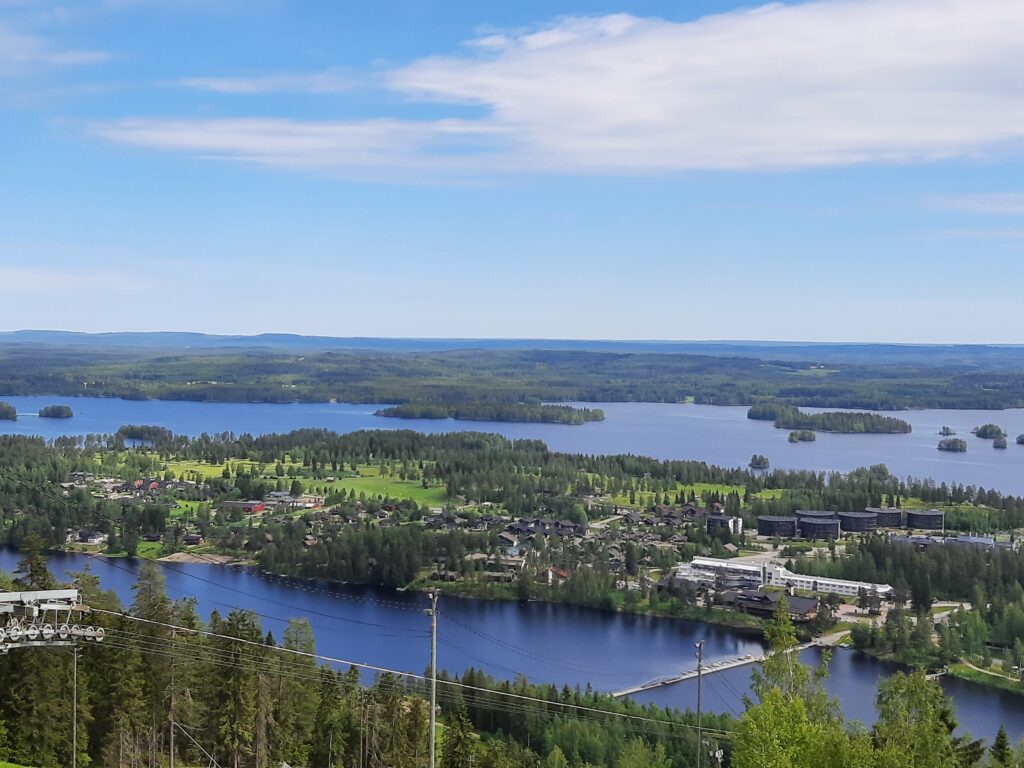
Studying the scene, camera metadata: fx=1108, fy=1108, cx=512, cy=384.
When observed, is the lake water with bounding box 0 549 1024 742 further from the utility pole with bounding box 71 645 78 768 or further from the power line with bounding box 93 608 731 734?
the utility pole with bounding box 71 645 78 768

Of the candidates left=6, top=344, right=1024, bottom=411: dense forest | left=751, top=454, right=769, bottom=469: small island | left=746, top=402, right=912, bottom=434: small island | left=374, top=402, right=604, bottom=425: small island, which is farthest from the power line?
left=6, top=344, right=1024, bottom=411: dense forest

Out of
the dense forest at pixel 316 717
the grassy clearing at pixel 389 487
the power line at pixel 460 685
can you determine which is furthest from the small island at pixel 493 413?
the dense forest at pixel 316 717

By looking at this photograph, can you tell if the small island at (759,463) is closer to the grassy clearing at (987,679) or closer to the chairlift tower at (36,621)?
the grassy clearing at (987,679)

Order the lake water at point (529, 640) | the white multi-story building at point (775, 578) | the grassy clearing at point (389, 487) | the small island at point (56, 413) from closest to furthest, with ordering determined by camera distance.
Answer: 1. the lake water at point (529, 640)
2. the white multi-story building at point (775, 578)
3. the grassy clearing at point (389, 487)
4. the small island at point (56, 413)

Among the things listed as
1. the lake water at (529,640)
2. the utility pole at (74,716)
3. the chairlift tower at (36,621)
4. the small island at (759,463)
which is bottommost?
the lake water at (529,640)

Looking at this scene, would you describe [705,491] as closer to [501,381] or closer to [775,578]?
[775,578]

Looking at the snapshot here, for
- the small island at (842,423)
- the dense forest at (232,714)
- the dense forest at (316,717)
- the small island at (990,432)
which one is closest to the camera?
the dense forest at (316,717)
